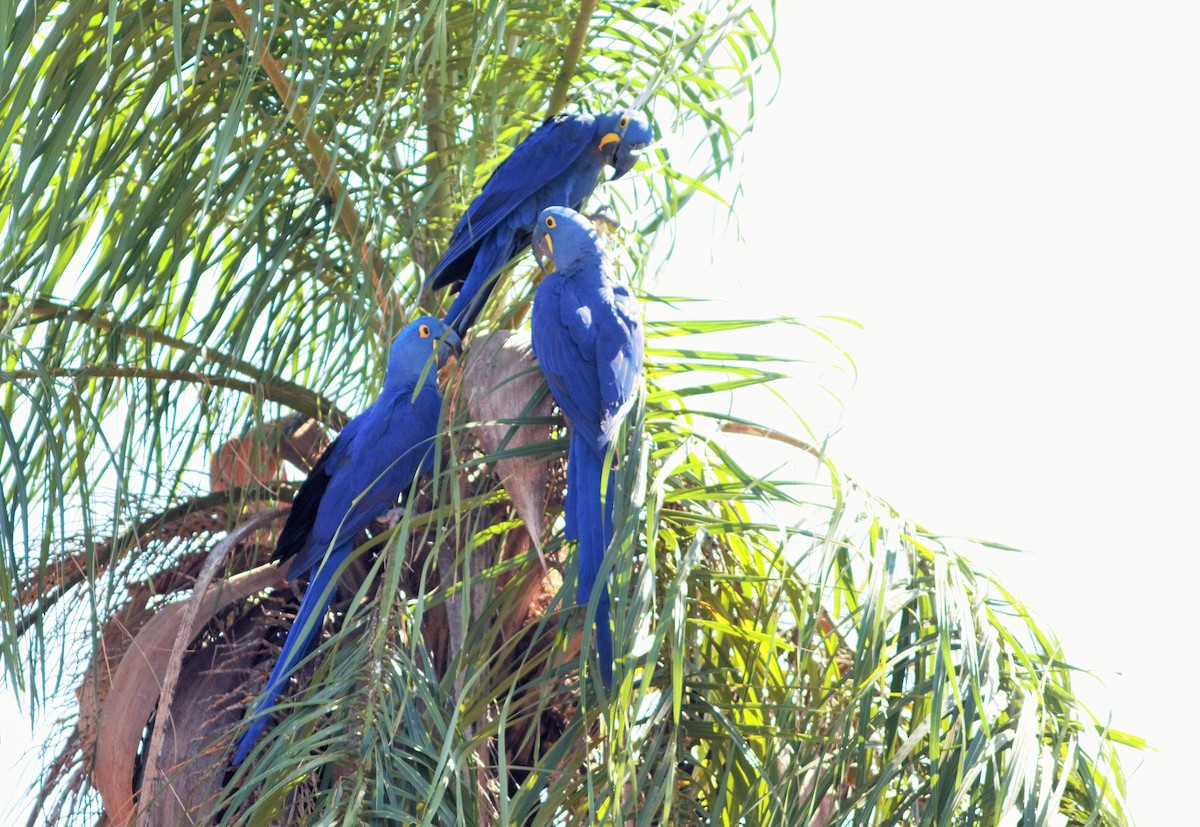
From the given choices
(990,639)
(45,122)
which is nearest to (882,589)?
(990,639)

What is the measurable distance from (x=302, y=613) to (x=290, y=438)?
2.22ft

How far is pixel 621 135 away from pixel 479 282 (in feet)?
1.41

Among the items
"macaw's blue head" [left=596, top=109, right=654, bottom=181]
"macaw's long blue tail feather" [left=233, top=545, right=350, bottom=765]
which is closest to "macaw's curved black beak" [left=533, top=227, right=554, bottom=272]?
"macaw's blue head" [left=596, top=109, right=654, bottom=181]

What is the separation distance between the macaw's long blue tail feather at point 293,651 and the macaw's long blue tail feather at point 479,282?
571mm

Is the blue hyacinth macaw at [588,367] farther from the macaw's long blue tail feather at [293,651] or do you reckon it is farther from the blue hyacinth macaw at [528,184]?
the macaw's long blue tail feather at [293,651]

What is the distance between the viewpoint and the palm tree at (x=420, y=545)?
213 cm

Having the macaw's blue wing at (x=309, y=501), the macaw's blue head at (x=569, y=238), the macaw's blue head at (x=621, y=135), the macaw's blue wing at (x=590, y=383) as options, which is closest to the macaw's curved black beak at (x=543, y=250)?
the macaw's blue head at (x=569, y=238)

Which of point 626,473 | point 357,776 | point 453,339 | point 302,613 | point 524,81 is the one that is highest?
point 524,81

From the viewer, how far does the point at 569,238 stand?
8.23ft

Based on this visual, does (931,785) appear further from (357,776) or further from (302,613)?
(302,613)

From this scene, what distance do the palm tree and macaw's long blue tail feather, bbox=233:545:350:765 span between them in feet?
0.19

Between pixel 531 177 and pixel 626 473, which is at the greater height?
pixel 531 177

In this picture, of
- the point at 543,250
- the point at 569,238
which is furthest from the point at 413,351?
the point at 569,238

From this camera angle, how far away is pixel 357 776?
2.04 m
